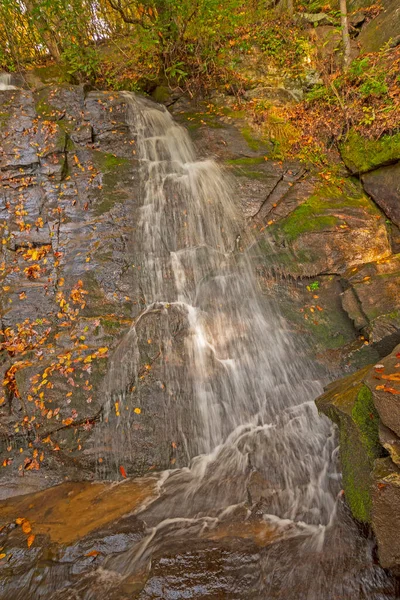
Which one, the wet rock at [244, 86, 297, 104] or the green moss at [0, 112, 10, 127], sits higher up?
the wet rock at [244, 86, 297, 104]

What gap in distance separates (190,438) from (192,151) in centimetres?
683

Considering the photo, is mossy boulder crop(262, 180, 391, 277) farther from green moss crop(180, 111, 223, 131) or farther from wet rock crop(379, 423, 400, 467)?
green moss crop(180, 111, 223, 131)

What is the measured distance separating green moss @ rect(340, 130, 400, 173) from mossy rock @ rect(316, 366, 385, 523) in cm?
512

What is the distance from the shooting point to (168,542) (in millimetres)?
3242

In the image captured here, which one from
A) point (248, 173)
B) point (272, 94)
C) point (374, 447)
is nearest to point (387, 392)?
point (374, 447)

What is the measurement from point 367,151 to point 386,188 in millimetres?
982

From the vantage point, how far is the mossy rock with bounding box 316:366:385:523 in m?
2.83

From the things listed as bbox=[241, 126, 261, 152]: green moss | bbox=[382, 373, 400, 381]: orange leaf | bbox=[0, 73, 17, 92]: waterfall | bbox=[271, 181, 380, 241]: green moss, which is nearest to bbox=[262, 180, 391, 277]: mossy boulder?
bbox=[271, 181, 380, 241]: green moss

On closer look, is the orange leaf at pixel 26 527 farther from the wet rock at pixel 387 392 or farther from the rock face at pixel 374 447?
the wet rock at pixel 387 392

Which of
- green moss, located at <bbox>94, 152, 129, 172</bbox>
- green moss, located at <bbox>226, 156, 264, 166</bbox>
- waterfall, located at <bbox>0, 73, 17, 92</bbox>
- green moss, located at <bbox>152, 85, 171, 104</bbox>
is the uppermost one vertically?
waterfall, located at <bbox>0, 73, 17, 92</bbox>

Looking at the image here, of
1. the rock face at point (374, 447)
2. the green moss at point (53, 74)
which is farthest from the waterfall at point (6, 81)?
the rock face at point (374, 447)

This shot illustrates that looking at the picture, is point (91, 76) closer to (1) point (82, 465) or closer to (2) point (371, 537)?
(1) point (82, 465)

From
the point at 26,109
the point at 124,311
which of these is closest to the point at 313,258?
the point at 124,311

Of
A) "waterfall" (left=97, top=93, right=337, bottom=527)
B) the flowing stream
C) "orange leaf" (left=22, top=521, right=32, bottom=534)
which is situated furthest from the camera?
"waterfall" (left=97, top=93, right=337, bottom=527)
